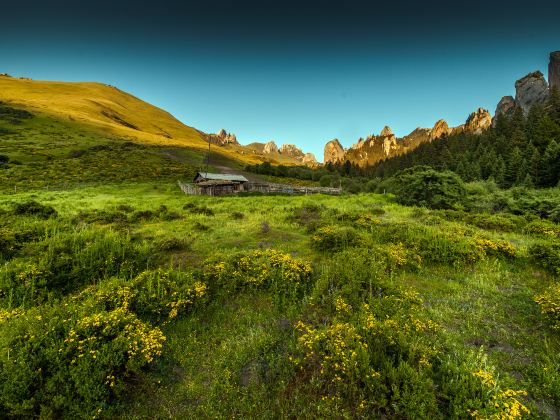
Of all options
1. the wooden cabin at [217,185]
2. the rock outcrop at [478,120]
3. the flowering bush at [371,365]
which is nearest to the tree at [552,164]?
the wooden cabin at [217,185]

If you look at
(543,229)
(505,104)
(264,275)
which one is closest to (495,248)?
(543,229)

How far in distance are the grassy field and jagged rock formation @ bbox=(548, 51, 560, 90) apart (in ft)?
492

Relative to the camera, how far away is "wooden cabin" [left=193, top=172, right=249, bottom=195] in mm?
41438

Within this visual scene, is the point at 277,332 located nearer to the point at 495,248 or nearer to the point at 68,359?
the point at 68,359

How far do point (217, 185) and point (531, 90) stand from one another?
139773 millimetres

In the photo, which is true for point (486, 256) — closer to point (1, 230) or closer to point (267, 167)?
point (1, 230)

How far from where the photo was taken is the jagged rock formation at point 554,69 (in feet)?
341

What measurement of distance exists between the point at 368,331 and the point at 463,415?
1908 mm

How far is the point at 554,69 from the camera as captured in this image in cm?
10619

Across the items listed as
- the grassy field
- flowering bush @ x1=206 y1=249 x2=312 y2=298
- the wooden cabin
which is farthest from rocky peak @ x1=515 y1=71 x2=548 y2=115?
flowering bush @ x1=206 y1=249 x2=312 y2=298

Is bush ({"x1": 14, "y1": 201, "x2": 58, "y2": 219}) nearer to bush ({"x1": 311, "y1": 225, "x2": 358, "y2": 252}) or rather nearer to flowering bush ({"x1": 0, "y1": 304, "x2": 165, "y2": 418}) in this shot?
flowering bush ({"x1": 0, "y1": 304, "x2": 165, "y2": 418})

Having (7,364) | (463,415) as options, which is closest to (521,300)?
(463,415)

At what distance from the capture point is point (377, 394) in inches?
175

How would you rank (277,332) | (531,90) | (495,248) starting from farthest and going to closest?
(531,90) < (495,248) < (277,332)
